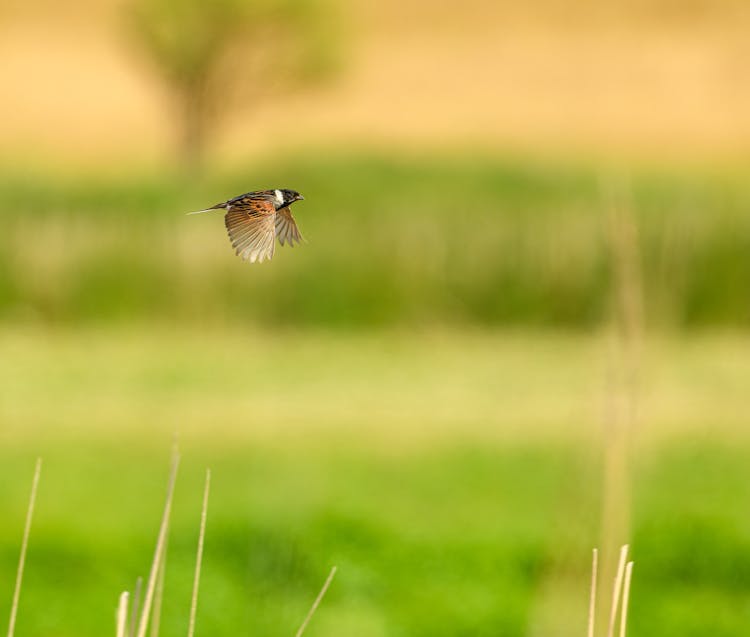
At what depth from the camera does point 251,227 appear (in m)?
1.12

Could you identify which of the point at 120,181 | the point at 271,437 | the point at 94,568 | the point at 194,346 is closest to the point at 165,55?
the point at 120,181

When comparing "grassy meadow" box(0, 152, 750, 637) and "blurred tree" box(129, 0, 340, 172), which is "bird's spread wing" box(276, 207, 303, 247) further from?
"blurred tree" box(129, 0, 340, 172)

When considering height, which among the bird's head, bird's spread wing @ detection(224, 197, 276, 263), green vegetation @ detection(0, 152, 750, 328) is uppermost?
green vegetation @ detection(0, 152, 750, 328)

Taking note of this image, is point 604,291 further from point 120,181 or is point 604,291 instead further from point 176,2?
point 176,2

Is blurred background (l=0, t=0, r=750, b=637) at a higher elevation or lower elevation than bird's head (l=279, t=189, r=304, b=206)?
higher

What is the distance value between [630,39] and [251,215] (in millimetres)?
52630

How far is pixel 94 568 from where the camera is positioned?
30.1 feet

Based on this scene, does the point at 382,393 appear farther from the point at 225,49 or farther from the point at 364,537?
the point at 225,49

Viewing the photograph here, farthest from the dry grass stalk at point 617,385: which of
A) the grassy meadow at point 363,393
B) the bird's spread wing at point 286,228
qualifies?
the grassy meadow at point 363,393

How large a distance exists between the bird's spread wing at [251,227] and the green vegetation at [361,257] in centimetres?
1300

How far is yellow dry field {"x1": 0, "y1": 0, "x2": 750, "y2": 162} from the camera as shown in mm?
42875

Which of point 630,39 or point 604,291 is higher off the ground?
point 630,39

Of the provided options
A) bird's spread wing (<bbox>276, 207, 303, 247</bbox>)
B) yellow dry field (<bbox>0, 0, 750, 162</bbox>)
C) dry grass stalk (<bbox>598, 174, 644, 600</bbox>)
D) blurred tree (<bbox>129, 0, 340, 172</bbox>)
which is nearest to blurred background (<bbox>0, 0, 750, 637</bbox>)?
dry grass stalk (<bbox>598, 174, 644, 600</bbox>)

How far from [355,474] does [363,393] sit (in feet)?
8.12
